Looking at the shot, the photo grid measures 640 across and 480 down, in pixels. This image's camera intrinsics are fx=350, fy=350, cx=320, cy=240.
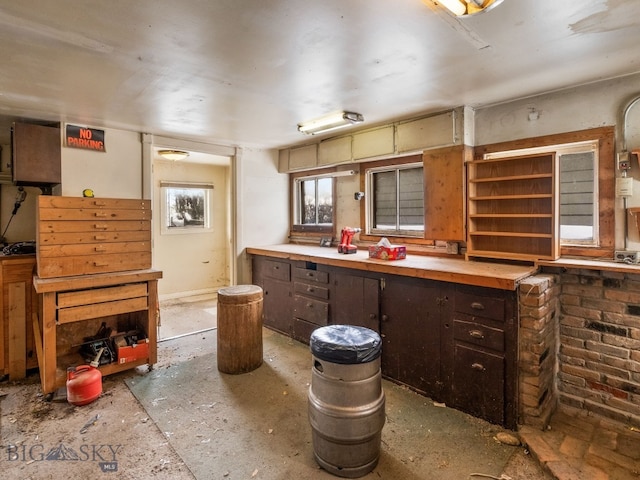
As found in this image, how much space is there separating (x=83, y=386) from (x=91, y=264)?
0.95m

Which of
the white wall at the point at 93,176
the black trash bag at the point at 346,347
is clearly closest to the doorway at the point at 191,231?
the white wall at the point at 93,176

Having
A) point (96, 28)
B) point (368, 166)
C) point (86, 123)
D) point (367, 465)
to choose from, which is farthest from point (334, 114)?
point (367, 465)

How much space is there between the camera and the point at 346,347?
6.25 feet

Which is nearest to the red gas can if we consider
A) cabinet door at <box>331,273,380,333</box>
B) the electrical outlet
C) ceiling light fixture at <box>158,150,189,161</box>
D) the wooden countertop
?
the wooden countertop

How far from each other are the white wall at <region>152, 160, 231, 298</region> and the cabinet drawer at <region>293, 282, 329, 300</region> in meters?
2.74

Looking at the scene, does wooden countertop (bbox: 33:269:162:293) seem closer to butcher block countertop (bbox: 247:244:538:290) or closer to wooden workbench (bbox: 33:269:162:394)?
wooden workbench (bbox: 33:269:162:394)

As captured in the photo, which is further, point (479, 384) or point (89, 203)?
point (89, 203)

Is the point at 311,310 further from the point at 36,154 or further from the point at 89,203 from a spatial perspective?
the point at 36,154

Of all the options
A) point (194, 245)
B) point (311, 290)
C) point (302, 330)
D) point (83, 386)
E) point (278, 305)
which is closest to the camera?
point (83, 386)

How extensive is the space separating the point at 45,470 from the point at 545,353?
3.15m

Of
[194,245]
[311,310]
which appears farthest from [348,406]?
[194,245]

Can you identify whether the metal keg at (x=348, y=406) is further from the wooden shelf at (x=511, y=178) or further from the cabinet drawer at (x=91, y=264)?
the cabinet drawer at (x=91, y=264)

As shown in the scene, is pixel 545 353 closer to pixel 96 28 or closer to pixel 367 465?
pixel 367 465

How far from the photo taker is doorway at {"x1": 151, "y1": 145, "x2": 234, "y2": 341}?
5.67 metres
